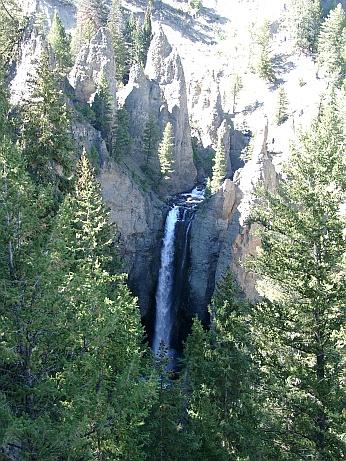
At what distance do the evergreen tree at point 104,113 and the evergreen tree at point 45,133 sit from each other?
16998 millimetres

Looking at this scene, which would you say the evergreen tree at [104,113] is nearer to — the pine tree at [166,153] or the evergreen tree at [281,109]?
the pine tree at [166,153]

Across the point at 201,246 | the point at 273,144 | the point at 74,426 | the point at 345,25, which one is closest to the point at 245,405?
the point at 74,426

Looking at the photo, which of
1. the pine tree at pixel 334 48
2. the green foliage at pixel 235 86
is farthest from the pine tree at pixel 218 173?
the pine tree at pixel 334 48

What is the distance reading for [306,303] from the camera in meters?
10.5

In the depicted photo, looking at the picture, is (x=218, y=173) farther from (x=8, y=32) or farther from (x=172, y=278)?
(x=8, y=32)

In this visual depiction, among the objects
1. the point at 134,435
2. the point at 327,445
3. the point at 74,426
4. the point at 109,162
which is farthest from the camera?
the point at 109,162

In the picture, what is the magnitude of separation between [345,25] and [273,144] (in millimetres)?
41291

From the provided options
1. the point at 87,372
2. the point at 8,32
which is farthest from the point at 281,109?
the point at 87,372

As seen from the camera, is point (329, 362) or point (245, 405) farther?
point (245, 405)

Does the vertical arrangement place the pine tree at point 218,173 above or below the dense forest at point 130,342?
above

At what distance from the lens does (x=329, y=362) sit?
10.5 meters

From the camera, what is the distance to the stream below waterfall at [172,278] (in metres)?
36.8

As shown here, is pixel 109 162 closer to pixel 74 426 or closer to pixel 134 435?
pixel 134 435

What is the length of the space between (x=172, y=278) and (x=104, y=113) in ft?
50.1
